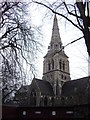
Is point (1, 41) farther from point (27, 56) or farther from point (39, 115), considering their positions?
point (39, 115)

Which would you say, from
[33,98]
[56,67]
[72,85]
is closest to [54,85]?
[56,67]

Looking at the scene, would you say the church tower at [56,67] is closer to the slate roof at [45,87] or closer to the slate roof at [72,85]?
the slate roof at [45,87]

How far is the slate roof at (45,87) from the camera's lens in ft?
165

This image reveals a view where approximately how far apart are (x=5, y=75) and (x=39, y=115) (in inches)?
152

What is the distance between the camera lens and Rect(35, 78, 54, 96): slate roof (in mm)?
50431

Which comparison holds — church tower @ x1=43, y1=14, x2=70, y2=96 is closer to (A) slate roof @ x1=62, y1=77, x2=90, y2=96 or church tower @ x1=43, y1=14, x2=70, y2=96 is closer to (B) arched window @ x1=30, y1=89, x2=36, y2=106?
(A) slate roof @ x1=62, y1=77, x2=90, y2=96

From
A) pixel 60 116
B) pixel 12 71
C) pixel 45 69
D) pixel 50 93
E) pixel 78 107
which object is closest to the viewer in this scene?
pixel 12 71

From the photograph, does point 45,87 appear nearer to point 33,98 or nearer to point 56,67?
point 33,98

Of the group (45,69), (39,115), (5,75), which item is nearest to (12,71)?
(5,75)

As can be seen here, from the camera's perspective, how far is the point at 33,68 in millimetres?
9172

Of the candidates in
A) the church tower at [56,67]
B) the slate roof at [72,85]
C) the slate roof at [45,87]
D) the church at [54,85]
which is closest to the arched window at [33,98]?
the church at [54,85]

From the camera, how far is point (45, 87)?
52.4 meters

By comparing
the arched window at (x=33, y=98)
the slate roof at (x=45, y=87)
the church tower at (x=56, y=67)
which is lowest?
the arched window at (x=33, y=98)

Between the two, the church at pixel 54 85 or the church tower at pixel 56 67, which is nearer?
the church at pixel 54 85
